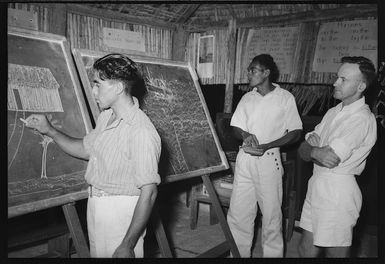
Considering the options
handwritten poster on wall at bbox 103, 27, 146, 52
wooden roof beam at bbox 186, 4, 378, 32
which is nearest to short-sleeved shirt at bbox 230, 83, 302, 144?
wooden roof beam at bbox 186, 4, 378, 32

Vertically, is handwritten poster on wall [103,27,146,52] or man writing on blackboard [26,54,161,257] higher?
handwritten poster on wall [103,27,146,52]

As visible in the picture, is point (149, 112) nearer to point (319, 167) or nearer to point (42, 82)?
point (42, 82)

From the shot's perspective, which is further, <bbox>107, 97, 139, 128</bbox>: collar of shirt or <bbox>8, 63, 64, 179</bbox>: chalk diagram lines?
<bbox>8, 63, 64, 179</bbox>: chalk diagram lines

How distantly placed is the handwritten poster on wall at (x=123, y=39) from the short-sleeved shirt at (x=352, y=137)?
2.64 m

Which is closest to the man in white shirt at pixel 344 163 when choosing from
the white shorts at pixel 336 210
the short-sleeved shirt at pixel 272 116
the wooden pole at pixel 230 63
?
the white shorts at pixel 336 210

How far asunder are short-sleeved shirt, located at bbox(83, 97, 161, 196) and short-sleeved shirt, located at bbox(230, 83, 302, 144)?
1.59m

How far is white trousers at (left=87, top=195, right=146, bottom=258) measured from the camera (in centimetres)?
199

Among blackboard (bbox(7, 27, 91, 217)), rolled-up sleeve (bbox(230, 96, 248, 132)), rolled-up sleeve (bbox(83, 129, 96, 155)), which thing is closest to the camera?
blackboard (bbox(7, 27, 91, 217))

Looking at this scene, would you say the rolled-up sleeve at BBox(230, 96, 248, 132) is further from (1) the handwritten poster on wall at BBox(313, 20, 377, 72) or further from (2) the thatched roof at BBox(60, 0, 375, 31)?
(2) the thatched roof at BBox(60, 0, 375, 31)

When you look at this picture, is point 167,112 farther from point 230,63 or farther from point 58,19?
point 230,63

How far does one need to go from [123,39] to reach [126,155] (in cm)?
256

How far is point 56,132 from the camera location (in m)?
2.19

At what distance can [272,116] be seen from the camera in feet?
10.7
